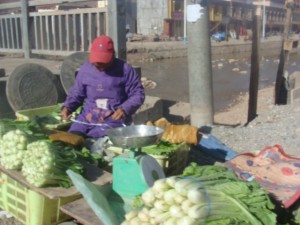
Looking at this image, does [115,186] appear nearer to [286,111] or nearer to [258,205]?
[258,205]

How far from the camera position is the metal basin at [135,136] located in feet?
9.60

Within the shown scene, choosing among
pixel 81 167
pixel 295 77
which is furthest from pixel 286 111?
pixel 81 167

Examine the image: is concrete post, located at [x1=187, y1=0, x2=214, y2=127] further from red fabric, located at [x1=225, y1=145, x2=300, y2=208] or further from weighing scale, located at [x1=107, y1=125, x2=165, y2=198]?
weighing scale, located at [x1=107, y1=125, x2=165, y2=198]

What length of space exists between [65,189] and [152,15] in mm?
31378

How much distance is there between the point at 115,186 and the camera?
322 cm

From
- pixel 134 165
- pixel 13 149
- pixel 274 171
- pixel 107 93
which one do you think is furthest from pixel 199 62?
pixel 134 165

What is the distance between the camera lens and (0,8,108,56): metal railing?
779 cm

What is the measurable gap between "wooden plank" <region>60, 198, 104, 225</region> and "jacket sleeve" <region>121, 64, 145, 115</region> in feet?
5.19

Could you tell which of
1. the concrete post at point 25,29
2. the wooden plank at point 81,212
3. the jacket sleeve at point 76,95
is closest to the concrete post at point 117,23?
the jacket sleeve at point 76,95

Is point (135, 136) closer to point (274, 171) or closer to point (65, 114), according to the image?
point (274, 171)

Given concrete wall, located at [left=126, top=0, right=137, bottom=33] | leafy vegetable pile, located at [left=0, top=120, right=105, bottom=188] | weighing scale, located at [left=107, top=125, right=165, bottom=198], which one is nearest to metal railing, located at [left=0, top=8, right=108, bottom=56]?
leafy vegetable pile, located at [left=0, top=120, right=105, bottom=188]

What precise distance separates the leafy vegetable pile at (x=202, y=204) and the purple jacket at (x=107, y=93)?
6.66 feet

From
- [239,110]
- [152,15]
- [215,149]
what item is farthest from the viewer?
[152,15]

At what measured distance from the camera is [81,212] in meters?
3.06
